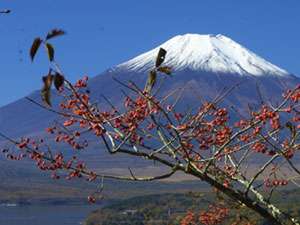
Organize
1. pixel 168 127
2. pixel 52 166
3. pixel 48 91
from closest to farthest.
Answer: pixel 48 91 < pixel 168 127 < pixel 52 166

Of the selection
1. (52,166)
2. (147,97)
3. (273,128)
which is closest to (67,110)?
(52,166)

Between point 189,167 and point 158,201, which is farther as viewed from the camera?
point 158,201

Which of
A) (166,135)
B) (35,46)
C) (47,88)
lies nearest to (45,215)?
(166,135)

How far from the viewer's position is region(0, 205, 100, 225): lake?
126 metres

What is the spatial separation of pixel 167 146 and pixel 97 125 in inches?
26.5

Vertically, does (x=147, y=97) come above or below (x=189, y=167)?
above

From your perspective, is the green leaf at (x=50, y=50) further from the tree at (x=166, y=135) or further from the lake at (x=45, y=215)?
the lake at (x=45, y=215)

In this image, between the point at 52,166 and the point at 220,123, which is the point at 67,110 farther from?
the point at 220,123

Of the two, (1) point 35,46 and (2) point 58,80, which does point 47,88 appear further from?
(1) point 35,46

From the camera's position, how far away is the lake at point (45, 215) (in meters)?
126

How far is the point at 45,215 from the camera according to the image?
152m

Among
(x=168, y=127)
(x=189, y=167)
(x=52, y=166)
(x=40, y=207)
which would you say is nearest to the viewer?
(x=189, y=167)

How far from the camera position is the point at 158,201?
135 m

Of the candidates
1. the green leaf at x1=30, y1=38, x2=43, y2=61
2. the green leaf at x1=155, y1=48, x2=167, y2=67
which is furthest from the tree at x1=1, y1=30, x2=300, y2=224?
the green leaf at x1=30, y1=38, x2=43, y2=61
